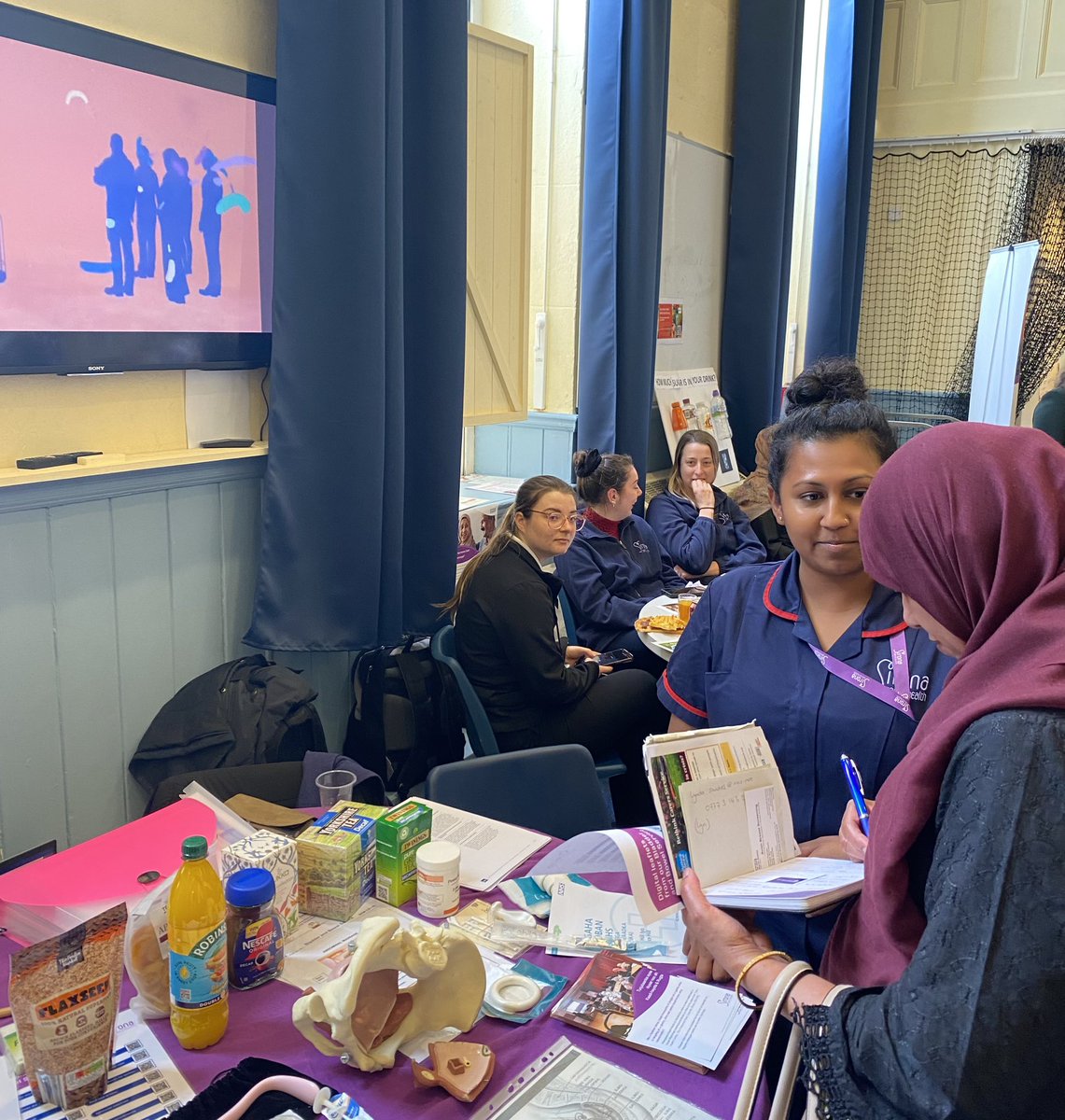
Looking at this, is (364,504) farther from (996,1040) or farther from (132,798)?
(996,1040)

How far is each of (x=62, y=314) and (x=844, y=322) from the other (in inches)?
226

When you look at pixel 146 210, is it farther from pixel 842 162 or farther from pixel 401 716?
pixel 842 162

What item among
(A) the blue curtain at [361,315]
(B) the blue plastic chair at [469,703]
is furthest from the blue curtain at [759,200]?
(B) the blue plastic chair at [469,703]

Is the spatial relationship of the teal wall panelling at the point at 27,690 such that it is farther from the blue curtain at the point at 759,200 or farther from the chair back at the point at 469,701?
A: the blue curtain at the point at 759,200

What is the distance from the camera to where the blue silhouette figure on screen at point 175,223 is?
6.96ft

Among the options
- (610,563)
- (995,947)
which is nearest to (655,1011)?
(995,947)

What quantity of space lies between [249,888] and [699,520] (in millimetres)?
3216

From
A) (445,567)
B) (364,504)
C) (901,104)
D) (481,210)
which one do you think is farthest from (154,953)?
(901,104)

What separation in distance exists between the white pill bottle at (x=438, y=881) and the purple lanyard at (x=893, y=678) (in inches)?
27.0

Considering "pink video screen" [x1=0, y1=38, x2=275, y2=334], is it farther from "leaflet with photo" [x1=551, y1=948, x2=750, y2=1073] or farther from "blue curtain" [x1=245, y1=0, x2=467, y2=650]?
"leaflet with photo" [x1=551, y1=948, x2=750, y2=1073]

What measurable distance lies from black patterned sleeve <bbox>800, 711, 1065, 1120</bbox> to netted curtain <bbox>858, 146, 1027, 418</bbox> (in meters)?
7.13

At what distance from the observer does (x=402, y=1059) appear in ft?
3.71

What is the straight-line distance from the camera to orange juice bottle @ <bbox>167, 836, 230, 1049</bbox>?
111 centimetres

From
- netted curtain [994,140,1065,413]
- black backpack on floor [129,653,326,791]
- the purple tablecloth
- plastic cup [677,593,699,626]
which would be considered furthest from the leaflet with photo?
netted curtain [994,140,1065,413]
